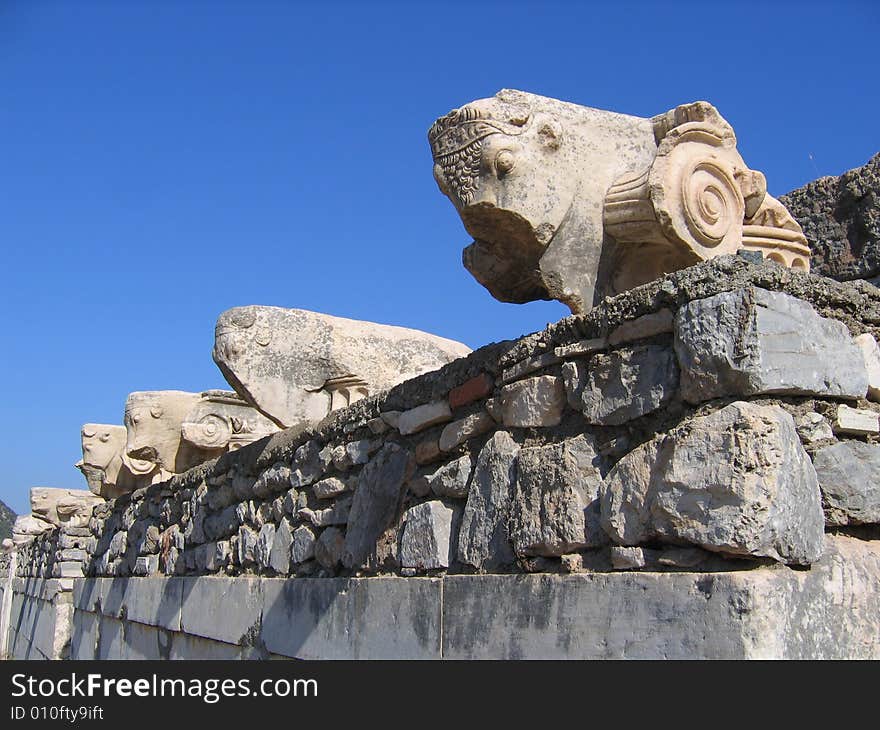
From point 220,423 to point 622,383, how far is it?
529cm

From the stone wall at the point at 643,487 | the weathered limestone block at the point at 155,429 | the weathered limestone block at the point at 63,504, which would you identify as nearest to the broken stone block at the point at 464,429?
the stone wall at the point at 643,487

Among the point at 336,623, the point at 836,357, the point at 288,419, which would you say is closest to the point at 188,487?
the point at 288,419

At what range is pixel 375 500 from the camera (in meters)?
3.75

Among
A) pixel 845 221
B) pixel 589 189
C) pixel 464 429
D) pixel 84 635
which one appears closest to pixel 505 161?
pixel 589 189

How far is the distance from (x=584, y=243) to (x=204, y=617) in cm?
361

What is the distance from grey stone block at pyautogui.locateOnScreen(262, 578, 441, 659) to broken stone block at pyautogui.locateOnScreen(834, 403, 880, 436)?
142 centimetres

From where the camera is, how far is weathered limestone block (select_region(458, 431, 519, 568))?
2852mm

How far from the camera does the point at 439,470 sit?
3.31 m

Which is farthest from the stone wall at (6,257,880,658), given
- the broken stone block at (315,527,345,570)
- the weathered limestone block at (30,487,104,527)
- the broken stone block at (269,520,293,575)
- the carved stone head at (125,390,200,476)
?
the weathered limestone block at (30,487,104,527)

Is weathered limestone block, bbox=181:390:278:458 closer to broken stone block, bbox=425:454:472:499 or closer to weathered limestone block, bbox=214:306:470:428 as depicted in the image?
weathered limestone block, bbox=214:306:470:428

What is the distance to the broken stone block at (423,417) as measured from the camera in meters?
3.41

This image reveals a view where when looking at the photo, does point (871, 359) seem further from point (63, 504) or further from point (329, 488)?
point (63, 504)

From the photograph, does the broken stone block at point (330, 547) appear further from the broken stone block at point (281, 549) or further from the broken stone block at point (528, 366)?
the broken stone block at point (528, 366)

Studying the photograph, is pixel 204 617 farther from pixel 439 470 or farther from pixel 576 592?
pixel 576 592
